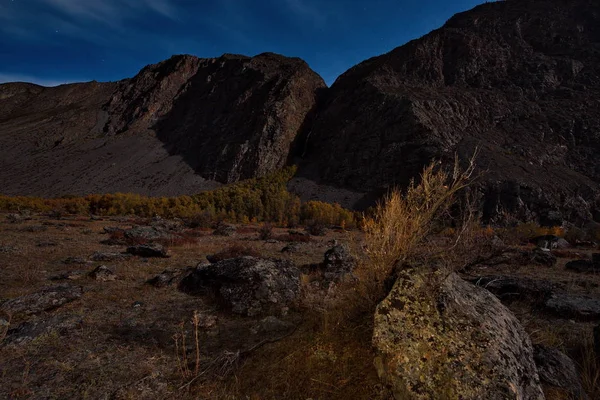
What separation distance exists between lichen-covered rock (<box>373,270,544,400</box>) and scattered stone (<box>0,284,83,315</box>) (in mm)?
7308

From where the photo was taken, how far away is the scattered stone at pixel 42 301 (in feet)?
20.6

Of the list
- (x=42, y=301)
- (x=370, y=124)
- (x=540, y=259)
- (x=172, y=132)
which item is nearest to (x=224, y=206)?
(x=370, y=124)

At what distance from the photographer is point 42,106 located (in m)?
156

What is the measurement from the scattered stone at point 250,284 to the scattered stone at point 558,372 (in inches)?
177

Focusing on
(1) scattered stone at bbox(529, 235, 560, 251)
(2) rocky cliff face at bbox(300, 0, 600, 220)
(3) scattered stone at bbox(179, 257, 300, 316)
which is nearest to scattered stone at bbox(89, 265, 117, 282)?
(3) scattered stone at bbox(179, 257, 300, 316)

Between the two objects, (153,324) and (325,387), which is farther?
(153,324)

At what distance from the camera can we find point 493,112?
256ft

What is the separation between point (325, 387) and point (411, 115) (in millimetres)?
81200

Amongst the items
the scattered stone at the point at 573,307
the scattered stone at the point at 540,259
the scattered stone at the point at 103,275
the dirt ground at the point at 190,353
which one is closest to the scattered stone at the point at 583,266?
the scattered stone at the point at 540,259

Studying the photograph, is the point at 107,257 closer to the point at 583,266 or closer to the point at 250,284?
the point at 250,284

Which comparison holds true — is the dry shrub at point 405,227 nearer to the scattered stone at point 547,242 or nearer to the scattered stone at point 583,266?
the scattered stone at point 583,266

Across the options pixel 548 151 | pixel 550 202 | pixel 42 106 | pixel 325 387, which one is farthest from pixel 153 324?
pixel 42 106

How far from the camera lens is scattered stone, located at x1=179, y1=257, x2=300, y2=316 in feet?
22.7

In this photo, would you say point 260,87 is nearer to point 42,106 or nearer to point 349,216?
point 349,216
